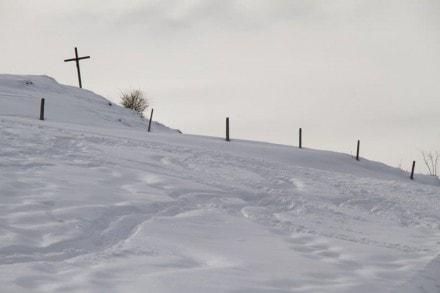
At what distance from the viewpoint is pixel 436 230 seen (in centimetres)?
766

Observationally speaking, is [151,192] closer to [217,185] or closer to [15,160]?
[217,185]

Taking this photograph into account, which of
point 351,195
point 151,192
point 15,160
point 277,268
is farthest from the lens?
point 351,195

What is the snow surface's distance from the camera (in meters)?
4.26

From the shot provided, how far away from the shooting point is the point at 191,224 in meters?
6.25

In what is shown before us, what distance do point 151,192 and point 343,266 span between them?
354cm

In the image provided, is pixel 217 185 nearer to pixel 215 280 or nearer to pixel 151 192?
pixel 151 192

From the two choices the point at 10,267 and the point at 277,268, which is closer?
the point at 10,267

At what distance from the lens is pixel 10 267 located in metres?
4.08

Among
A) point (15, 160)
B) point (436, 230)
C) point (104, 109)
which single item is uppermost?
point (104, 109)

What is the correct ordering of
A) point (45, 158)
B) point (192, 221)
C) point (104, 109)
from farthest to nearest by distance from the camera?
1. point (104, 109)
2. point (45, 158)
3. point (192, 221)

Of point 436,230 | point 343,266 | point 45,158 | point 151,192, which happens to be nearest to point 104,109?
point 45,158

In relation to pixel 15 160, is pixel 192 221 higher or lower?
lower

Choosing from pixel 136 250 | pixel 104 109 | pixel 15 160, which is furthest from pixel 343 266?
pixel 104 109

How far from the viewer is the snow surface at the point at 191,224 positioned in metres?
4.26
